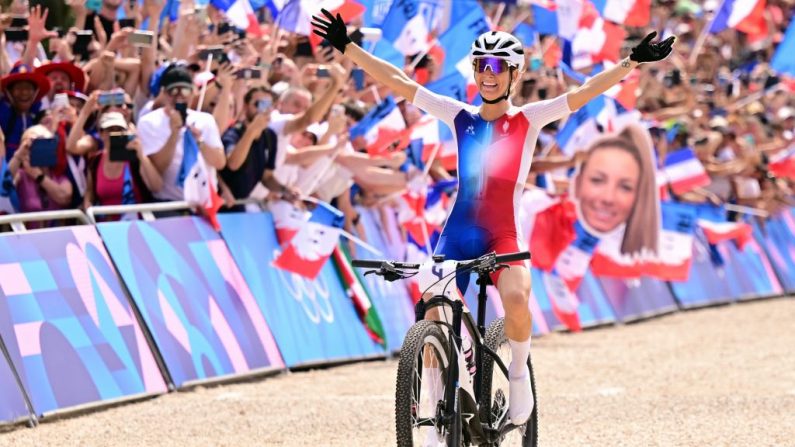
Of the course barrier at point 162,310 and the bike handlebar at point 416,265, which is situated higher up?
the bike handlebar at point 416,265

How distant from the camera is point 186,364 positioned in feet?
37.7

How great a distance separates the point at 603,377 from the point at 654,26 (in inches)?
518

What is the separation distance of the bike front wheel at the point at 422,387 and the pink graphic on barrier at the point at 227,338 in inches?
190

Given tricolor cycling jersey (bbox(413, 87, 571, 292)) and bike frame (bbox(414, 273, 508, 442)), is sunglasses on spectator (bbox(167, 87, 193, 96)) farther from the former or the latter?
bike frame (bbox(414, 273, 508, 442))

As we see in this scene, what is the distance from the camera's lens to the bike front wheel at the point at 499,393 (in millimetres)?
7781

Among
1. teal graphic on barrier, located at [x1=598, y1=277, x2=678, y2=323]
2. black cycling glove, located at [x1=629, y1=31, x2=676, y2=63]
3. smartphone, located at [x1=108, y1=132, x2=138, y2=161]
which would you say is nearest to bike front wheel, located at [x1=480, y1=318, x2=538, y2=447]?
black cycling glove, located at [x1=629, y1=31, x2=676, y2=63]

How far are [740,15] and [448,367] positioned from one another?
1354cm

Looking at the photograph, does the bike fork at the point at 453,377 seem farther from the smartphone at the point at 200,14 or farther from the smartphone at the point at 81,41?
the smartphone at the point at 200,14

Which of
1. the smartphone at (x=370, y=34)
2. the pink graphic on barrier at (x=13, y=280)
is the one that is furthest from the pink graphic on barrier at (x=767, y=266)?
the pink graphic on barrier at (x=13, y=280)

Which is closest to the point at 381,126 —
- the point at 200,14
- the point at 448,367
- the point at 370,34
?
the point at 370,34

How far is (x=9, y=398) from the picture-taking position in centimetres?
970

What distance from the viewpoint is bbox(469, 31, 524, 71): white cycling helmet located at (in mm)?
7922

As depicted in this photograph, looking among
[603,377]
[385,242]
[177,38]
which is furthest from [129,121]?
[603,377]

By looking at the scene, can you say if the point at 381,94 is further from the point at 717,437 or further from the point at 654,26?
the point at 654,26
